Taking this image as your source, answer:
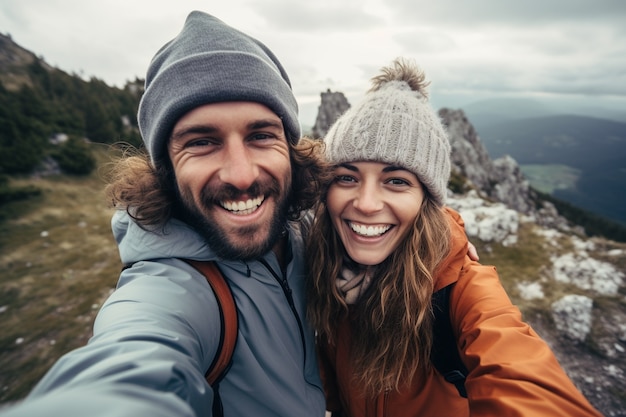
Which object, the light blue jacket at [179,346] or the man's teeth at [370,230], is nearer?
the light blue jacket at [179,346]

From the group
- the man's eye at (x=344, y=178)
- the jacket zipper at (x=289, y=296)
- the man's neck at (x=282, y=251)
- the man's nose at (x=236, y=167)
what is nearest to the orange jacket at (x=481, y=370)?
the jacket zipper at (x=289, y=296)

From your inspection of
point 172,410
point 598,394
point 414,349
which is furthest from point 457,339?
point 598,394

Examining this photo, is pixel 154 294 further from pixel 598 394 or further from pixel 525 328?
pixel 598 394

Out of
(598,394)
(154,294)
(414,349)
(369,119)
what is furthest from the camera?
(598,394)

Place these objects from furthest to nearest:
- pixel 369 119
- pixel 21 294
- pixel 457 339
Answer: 1. pixel 21 294
2. pixel 369 119
3. pixel 457 339

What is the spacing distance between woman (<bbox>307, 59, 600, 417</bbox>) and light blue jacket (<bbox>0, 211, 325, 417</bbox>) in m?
0.49

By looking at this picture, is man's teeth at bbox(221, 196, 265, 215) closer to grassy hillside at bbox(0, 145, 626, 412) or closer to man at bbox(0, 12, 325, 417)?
man at bbox(0, 12, 325, 417)

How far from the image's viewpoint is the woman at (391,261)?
291 cm

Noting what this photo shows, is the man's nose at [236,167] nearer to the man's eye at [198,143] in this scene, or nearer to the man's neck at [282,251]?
the man's eye at [198,143]

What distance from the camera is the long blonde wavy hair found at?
290cm

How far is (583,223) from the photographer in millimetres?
50750

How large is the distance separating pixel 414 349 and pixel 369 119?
2.45 meters

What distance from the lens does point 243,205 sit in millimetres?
2645

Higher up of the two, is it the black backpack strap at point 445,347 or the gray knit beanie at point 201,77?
the gray knit beanie at point 201,77
